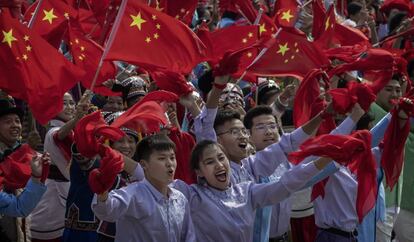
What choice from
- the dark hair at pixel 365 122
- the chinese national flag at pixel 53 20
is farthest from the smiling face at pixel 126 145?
the dark hair at pixel 365 122

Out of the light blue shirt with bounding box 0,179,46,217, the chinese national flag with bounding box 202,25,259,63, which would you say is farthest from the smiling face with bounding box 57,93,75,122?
the chinese national flag with bounding box 202,25,259,63

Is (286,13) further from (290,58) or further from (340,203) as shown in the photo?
(340,203)

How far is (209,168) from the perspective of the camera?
6.89 meters

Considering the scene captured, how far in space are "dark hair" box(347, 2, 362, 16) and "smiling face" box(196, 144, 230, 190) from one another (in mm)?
6474

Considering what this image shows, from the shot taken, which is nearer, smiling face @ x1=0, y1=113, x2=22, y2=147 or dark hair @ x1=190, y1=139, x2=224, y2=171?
dark hair @ x1=190, y1=139, x2=224, y2=171

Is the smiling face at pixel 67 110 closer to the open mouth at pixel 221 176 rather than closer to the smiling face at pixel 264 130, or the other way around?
the smiling face at pixel 264 130

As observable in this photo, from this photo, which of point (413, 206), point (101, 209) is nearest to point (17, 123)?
point (101, 209)

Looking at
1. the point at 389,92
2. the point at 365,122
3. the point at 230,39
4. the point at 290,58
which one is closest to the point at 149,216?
the point at 290,58

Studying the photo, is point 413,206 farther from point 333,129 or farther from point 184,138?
point 184,138

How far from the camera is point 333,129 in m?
7.70

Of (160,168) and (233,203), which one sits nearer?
(160,168)

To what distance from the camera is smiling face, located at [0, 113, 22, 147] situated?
25.4ft

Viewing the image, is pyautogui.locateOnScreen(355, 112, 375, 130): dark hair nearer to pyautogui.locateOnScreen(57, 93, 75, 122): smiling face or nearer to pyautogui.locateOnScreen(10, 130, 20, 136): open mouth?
pyautogui.locateOnScreen(57, 93, 75, 122): smiling face

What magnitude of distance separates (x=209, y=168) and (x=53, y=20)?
2.30 meters
